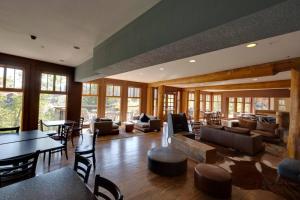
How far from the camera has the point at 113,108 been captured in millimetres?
9016

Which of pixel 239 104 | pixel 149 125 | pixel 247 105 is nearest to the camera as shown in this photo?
pixel 149 125

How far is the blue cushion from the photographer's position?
2.79 m

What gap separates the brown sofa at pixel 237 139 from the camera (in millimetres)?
4559

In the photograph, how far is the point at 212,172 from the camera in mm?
2729

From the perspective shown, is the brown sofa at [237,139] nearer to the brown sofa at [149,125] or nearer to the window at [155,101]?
the brown sofa at [149,125]

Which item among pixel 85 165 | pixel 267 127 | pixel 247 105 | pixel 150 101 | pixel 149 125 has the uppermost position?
pixel 150 101

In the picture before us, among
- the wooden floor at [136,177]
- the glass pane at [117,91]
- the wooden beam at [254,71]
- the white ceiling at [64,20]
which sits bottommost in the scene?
the wooden floor at [136,177]

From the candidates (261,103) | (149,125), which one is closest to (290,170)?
(149,125)

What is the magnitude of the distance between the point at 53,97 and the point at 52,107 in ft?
1.31

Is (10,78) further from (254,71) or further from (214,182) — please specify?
(254,71)

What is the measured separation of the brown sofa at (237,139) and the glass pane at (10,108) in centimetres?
670

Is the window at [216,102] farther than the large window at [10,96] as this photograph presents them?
Yes

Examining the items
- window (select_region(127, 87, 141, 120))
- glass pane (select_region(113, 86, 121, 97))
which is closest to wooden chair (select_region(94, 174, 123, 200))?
glass pane (select_region(113, 86, 121, 97))

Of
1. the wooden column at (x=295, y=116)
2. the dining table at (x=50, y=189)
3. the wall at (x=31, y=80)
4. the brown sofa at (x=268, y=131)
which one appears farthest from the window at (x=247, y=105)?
the dining table at (x=50, y=189)
